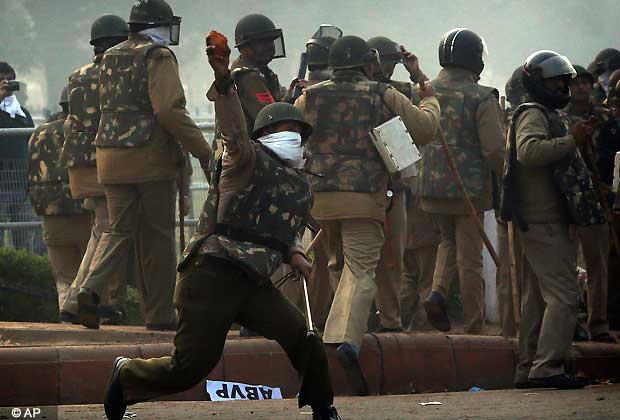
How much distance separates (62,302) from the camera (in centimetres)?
1297

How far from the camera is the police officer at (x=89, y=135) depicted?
12.5 metres

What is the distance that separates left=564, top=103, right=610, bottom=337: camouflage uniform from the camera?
11867 millimetres

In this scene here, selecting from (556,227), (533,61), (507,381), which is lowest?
(507,381)

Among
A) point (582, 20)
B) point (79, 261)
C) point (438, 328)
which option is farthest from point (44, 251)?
point (582, 20)

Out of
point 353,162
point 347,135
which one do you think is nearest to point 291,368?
point 353,162

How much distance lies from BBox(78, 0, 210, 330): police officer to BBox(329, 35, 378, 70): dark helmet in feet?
3.32

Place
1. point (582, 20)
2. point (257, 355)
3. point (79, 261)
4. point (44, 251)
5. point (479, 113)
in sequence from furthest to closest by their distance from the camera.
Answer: point (582, 20), point (44, 251), point (79, 261), point (479, 113), point (257, 355)

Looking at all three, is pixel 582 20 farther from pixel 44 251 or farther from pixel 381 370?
pixel 381 370

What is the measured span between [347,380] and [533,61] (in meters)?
2.07

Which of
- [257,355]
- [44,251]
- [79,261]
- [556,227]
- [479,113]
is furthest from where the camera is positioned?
[44,251]

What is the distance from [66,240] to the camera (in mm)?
13633

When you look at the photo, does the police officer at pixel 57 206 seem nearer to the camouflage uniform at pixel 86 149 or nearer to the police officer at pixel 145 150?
the camouflage uniform at pixel 86 149

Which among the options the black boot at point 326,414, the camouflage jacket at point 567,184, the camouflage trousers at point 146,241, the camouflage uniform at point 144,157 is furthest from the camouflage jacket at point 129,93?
the black boot at point 326,414

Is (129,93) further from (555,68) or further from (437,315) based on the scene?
(555,68)
